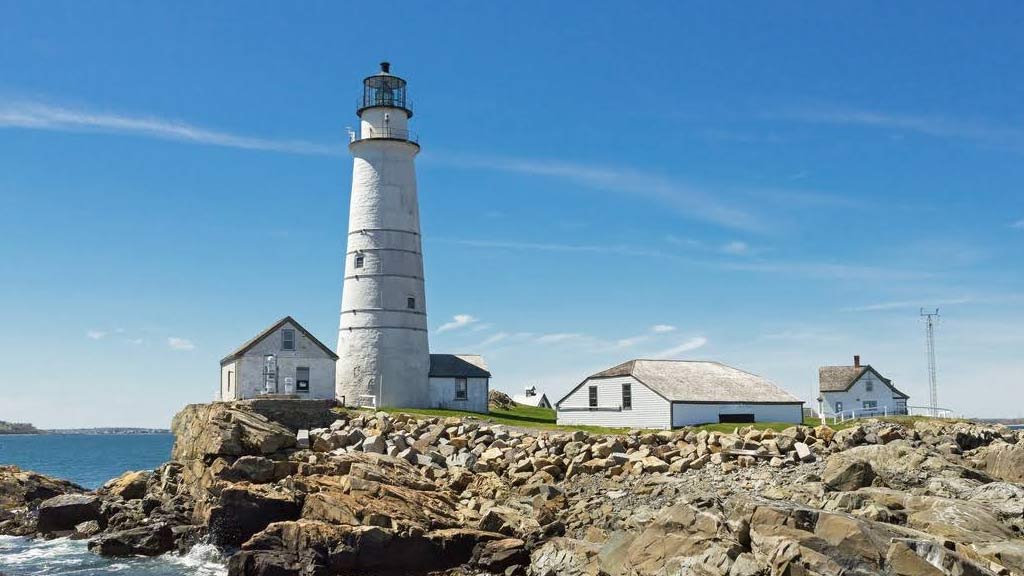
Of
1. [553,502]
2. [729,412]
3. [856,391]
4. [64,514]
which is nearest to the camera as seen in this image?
[553,502]

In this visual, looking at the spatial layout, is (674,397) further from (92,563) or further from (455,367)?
(92,563)

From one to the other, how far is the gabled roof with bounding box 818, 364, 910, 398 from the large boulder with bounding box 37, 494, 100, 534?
46.2 m

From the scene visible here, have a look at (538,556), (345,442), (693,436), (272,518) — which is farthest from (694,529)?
(345,442)

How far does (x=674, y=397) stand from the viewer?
39.3m

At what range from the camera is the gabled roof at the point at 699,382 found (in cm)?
4019

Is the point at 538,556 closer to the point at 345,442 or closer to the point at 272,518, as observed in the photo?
the point at 272,518

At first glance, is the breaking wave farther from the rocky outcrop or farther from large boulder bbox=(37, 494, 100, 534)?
the rocky outcrop

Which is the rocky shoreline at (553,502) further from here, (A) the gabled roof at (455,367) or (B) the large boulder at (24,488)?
(A) the gabled roof at (455,367)

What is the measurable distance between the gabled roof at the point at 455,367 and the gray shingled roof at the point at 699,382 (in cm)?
787

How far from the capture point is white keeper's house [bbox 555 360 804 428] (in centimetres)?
3969

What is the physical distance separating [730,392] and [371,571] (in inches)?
951

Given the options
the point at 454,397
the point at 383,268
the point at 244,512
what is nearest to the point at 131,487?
the point at 244,512

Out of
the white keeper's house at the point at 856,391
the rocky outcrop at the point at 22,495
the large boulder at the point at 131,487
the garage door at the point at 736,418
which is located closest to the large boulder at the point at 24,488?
the rocky outcrop at the point at 22,495

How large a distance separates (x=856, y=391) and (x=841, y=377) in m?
1.28
